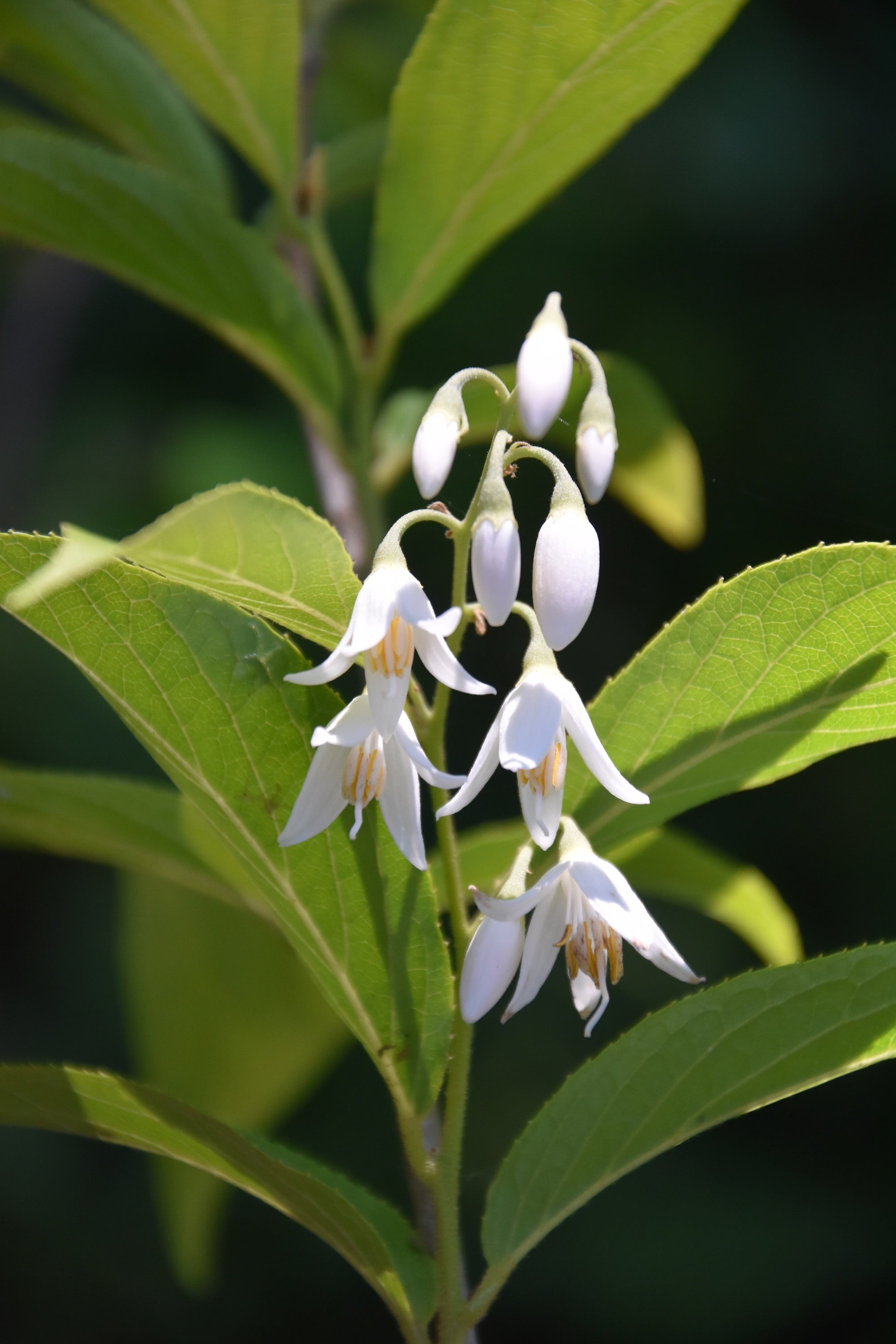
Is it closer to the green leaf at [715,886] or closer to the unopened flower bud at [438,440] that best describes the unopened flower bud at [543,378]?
the unopened flower bud at [438,440]

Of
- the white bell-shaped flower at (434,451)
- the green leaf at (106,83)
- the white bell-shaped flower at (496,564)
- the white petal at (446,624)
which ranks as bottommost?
the white petal at (446,624)

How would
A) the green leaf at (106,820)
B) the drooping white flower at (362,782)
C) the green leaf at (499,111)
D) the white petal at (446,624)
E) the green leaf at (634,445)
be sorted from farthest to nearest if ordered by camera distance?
the green leaf at (634,445) < the green leaf at (106,820) < the green leaf at (499,111) < the drooping white flower at (362,782) < the white petal at (446,624)

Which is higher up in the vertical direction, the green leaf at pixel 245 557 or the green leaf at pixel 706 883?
the green leaf at pixel 245 557

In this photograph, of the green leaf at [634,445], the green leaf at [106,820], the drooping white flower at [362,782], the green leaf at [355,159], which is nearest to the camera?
the drooping white flower at [362,782]

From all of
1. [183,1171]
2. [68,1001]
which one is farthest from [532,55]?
[68,1001]

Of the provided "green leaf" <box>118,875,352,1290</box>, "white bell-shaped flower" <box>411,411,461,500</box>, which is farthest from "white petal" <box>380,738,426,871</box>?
"green leaf" <box>118,875,352,1290</box>

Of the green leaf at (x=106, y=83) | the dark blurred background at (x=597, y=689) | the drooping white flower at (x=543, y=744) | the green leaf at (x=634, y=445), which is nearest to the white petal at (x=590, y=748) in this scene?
the drooping white flower at (x=543, y=744)
